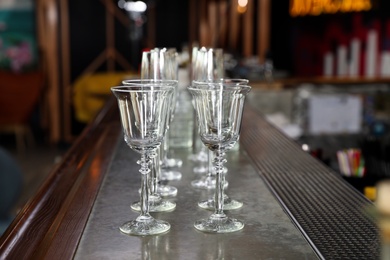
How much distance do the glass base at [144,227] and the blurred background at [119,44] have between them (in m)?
4.69

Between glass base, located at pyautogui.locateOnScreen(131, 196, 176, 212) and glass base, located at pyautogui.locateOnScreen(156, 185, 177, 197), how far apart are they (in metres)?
0.05

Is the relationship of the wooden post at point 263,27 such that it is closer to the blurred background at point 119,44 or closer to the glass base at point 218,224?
the blurred background at point 119,44

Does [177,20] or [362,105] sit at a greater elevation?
[177,20]

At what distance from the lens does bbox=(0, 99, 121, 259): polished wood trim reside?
1.12 meters

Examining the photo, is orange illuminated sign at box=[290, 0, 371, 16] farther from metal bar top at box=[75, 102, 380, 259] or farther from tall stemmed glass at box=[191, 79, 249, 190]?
tall stemmed glass at box=[191, 79, 249, 190]

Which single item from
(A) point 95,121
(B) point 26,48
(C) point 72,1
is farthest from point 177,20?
(A) point 95,121

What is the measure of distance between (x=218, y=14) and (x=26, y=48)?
2.58 m

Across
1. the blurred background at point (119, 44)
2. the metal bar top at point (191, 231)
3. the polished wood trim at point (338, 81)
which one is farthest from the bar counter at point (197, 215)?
the blurred background at point (119, 44)

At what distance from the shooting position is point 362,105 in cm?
511

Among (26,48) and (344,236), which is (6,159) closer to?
(344,236)

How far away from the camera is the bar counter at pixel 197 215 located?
3.73ft

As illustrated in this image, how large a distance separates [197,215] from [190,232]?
13cm

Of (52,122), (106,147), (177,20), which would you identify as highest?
(177,20)

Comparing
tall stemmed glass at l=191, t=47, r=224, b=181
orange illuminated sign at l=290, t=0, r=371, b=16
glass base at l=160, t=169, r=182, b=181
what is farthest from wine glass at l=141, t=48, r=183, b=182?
orange illuminated sign at l=290, t=0, r=371, b=16
